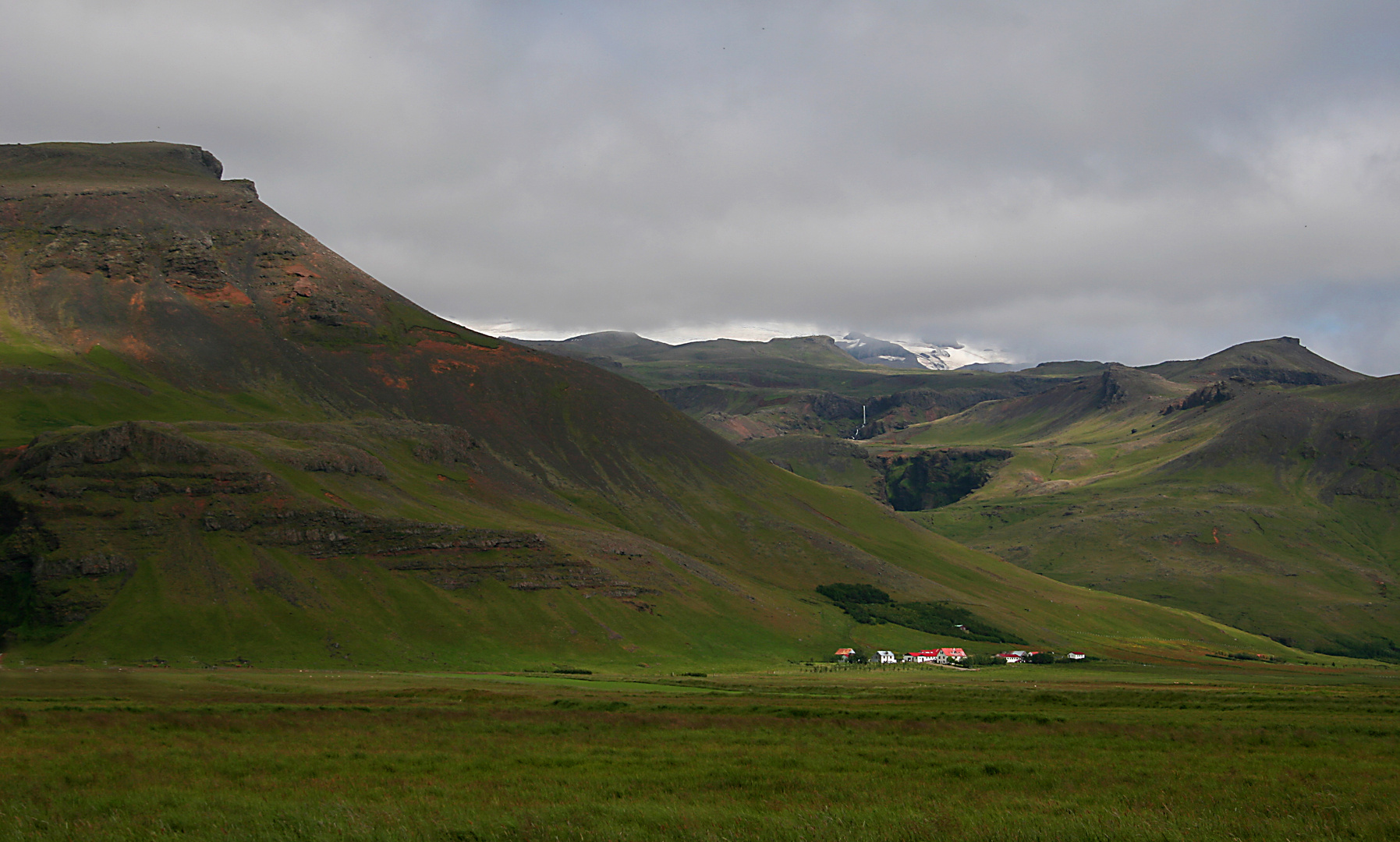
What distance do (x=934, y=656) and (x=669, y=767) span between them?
151982mm

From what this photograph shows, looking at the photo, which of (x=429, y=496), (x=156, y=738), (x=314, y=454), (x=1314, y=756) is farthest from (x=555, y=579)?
(x=1314, y=756)

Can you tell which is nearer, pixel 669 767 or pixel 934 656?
pixel 669 767

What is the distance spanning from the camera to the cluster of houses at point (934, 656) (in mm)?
172875

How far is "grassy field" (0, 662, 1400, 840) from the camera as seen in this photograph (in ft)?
84.0

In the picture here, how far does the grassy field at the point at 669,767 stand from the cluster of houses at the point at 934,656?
327 feet

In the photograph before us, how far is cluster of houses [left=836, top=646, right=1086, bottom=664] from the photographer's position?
173 meters

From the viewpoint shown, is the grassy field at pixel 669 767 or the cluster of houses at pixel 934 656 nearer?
the grassy field at pixel 669 767

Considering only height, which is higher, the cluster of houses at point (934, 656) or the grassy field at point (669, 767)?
the grassy field at point (669, 767)

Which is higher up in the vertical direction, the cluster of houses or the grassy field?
the grassy field

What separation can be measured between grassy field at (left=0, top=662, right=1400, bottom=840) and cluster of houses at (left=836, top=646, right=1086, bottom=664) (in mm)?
99795

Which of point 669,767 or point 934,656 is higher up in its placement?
point 669,767

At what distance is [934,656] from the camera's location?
178 m

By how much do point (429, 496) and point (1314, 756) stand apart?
579ft

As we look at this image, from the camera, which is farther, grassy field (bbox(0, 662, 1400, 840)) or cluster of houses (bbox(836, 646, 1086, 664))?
cluster of houses (bbox(836, 646, 1086, 664))
